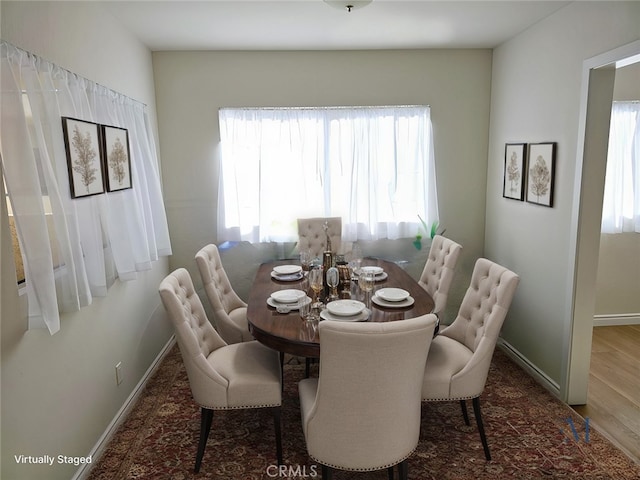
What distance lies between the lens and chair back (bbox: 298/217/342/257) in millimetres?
3846

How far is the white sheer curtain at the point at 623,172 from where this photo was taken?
151 inches

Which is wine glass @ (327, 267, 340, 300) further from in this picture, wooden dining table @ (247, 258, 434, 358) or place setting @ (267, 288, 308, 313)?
place setting @ (267, 288, 308, 313)

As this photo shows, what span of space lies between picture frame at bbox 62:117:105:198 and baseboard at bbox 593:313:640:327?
14.3ft

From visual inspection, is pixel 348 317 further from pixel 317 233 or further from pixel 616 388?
pixel 616 388

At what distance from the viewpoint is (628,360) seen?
138 inches

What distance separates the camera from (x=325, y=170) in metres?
3.91

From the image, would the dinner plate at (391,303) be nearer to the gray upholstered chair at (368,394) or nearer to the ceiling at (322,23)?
the gray upholstered chair at (368,394)

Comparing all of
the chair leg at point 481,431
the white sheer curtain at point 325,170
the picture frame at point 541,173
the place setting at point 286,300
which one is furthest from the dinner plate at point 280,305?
the picture frame at point 541,173

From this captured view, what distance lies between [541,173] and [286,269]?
6.37 feet

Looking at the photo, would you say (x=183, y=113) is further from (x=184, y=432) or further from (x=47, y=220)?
(x=184, y=432)

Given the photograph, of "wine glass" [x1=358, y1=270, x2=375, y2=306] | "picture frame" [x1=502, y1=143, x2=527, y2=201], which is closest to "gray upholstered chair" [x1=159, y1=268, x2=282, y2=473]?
"wine glass" [x1=358, y1=270, x2=375, y2=306]

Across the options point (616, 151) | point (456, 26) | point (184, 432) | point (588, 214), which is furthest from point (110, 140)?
point (616, 151)

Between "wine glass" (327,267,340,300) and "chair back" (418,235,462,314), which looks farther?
"chair back" (418,235,462,314)

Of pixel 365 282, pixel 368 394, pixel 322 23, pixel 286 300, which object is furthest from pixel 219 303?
pixel 322 23
